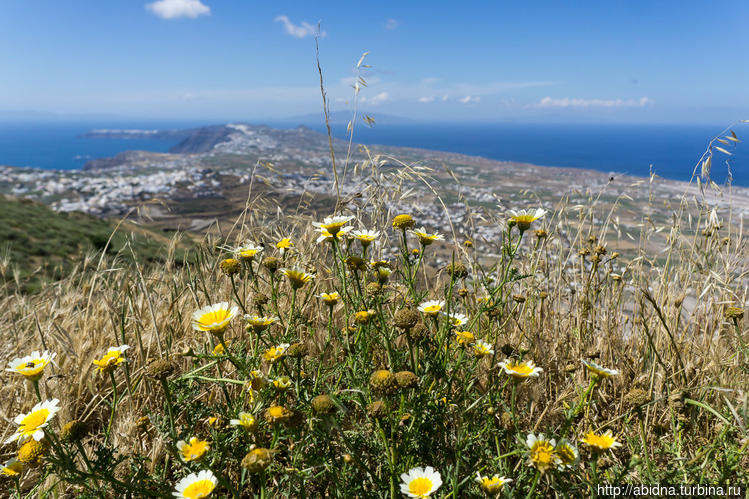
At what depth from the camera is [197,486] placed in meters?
1.10

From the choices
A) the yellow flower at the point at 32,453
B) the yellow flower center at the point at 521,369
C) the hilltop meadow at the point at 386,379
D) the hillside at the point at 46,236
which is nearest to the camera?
the yellow flower at the point at 32,453

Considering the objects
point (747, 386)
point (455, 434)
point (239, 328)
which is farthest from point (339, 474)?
point (747, 386)

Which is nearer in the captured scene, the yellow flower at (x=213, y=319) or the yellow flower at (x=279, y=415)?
the yellow flower at (x=279, y=415)

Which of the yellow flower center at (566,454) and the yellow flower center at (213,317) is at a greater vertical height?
the yellow flower center at (213,317)

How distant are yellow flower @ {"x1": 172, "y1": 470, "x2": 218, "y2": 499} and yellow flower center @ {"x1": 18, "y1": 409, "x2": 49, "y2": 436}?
0.47 metres

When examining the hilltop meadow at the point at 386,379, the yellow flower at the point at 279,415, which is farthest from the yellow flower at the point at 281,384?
the yellow flower at the point at 279,415

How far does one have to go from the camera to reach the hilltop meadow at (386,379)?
126 cm

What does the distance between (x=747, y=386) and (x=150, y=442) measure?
248 centimetres

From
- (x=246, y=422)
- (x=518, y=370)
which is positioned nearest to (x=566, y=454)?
(x=518, y=370)

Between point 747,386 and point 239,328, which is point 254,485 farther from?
point 747,386

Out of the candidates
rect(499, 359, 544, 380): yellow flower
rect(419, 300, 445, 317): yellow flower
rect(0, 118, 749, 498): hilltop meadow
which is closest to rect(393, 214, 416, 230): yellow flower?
rect(0, 118, 749, 498): hilltop meadow

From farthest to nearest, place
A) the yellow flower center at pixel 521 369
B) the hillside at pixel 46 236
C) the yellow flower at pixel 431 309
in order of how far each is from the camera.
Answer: the hillside at pixel 46 236 < the yellow flower at pixel 431 309 < the yellow flower center at pixel 521 369

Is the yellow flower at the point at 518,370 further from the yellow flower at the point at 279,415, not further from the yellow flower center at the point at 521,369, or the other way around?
the yellow flower at the point at 279,415

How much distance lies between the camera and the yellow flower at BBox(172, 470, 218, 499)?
41.6 inches
